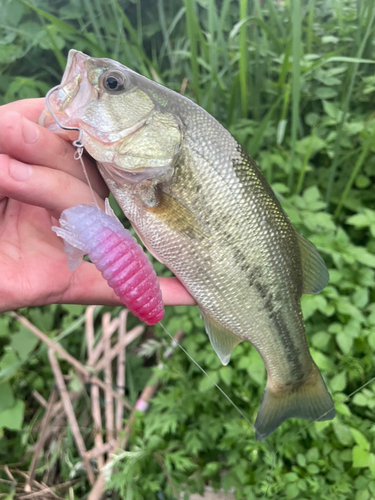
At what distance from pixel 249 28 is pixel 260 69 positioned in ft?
1.14

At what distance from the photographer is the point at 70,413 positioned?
1.43m

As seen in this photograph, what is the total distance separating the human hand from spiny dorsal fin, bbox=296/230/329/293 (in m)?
0.37

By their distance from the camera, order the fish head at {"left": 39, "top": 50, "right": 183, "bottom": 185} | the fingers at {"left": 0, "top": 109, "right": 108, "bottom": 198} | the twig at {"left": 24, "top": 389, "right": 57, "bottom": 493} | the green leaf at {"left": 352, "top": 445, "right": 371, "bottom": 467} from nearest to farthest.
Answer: the fingers at {"left": 0, "top": 109, "right": 108, "bottom": 198}, the fish head at {"left": 39, "top": 50, "right": 183, "bottom": 185}, the green leaf at {"left": 352, "top": 445, "right": 371, "bottom": 467}, the twig at {"left": 24, "top": 389, "right": 57, "bottom": 493}

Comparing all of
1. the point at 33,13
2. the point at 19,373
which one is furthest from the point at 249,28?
the point at 19,373

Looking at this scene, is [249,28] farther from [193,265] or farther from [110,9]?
[193,265]

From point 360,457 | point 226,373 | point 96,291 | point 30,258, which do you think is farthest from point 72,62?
point 360,457

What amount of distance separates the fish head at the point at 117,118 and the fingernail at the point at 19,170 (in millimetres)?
133

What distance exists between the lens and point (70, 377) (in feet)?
5.06

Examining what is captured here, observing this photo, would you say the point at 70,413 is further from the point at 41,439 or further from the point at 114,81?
the point at 114,81

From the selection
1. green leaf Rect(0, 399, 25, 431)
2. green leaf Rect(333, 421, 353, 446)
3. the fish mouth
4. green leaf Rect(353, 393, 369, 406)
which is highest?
the fish mouth

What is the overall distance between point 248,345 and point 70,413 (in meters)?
0.86

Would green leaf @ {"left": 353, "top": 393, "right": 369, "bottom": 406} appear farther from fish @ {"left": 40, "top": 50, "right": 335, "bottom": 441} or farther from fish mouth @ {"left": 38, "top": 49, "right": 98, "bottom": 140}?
fish mouth @ {"left": 38, "top": 49, "right": 98, "bottom": 140}

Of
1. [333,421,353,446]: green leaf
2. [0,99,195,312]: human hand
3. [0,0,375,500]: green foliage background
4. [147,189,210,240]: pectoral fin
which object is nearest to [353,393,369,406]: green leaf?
[0,0,375,500]: green foliage background

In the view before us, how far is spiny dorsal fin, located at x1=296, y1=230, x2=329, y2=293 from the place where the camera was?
998 mm
